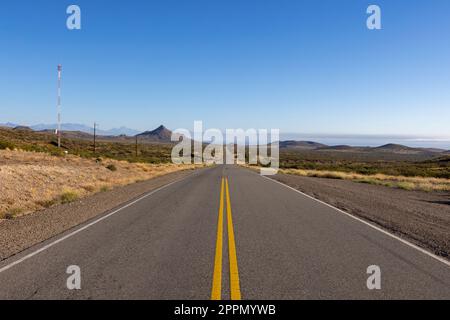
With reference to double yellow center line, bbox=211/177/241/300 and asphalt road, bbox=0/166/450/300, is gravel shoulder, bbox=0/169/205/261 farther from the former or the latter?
double yellow center line, bbox=211/177/241/300

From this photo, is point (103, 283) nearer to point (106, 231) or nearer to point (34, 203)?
point (106, 231)

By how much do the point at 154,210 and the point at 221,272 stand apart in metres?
6.94

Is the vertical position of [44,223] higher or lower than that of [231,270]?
lower

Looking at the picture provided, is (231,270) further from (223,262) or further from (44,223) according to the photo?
(44,223)

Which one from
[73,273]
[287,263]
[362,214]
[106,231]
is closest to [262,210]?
[362,214]

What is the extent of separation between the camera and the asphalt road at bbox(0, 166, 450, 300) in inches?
195

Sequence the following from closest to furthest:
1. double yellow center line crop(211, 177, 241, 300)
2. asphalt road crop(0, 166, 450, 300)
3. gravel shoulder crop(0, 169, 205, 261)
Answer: double yellow center line crop(211, 177, 241, 300) → asphalt road crop(0, 166, 450, 300) → gravel shoulder crop(0, 169, 205, 261)

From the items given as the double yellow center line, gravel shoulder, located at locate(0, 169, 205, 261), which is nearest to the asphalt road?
the double yellow center line

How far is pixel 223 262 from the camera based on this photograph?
20.6 ft

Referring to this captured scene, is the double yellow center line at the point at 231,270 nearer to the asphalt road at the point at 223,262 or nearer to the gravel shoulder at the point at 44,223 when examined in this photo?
the asphalt road at the point at 223,262

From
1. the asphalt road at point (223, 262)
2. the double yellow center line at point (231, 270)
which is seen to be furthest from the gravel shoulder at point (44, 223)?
the double yellow center line at point (231, 270)

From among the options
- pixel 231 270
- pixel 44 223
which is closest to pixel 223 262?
pixel 231 270

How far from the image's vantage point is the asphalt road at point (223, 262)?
16.3ft
